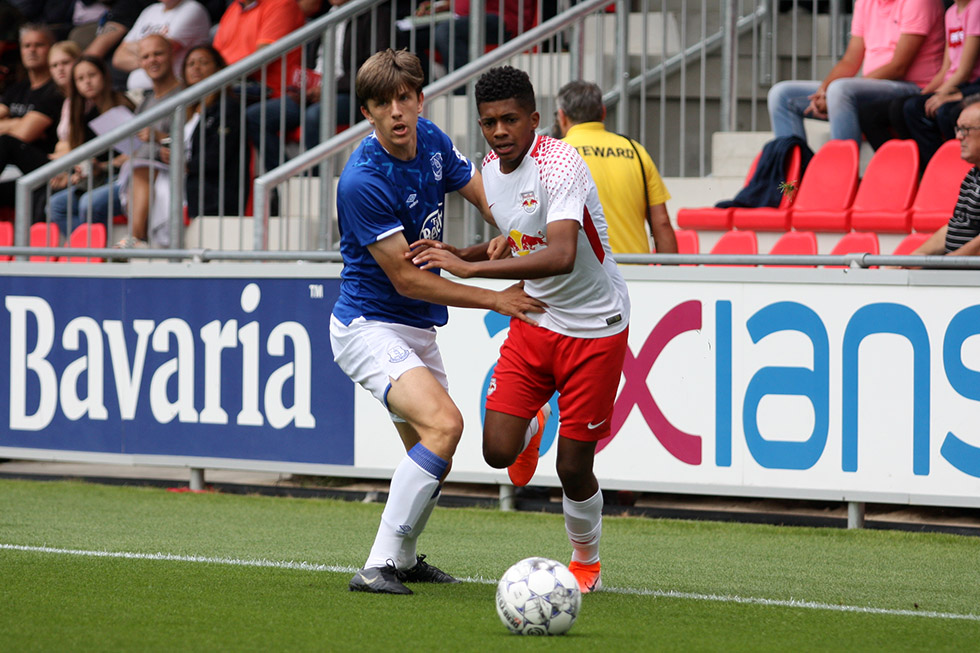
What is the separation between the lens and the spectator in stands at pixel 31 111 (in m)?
14.2

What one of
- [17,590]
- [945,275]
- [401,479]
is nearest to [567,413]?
[401,479]

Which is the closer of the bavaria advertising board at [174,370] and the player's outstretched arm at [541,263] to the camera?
the player's outstretched arm at [541,263]

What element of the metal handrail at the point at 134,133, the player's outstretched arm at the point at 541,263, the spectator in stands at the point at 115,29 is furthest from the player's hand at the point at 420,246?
the spectator in stands at the point at 115,29

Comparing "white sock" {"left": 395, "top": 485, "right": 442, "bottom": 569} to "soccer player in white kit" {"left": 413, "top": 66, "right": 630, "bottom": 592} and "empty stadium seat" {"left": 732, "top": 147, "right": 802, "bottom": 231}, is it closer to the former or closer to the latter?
"soccer player in white kit" {"left": 413, "top": 66, "right": 630, "bottom": 592}

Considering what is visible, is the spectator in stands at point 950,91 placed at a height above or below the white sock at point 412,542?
above

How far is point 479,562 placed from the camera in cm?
648

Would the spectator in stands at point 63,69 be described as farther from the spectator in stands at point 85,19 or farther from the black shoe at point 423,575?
the black shoe at point 423,575

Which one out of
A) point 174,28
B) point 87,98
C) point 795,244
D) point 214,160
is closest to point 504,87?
point 795,244

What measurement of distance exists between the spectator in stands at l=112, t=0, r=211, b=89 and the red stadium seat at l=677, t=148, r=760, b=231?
21.1 feet

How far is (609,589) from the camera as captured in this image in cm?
579

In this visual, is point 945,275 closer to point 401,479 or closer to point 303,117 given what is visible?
point 401,479

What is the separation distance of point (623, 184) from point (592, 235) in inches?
127

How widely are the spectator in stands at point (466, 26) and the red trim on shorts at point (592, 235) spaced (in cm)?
679

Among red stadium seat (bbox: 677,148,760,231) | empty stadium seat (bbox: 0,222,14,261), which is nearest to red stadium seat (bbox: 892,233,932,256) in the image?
red stadium seat (bbox: 677,148,760,231)
